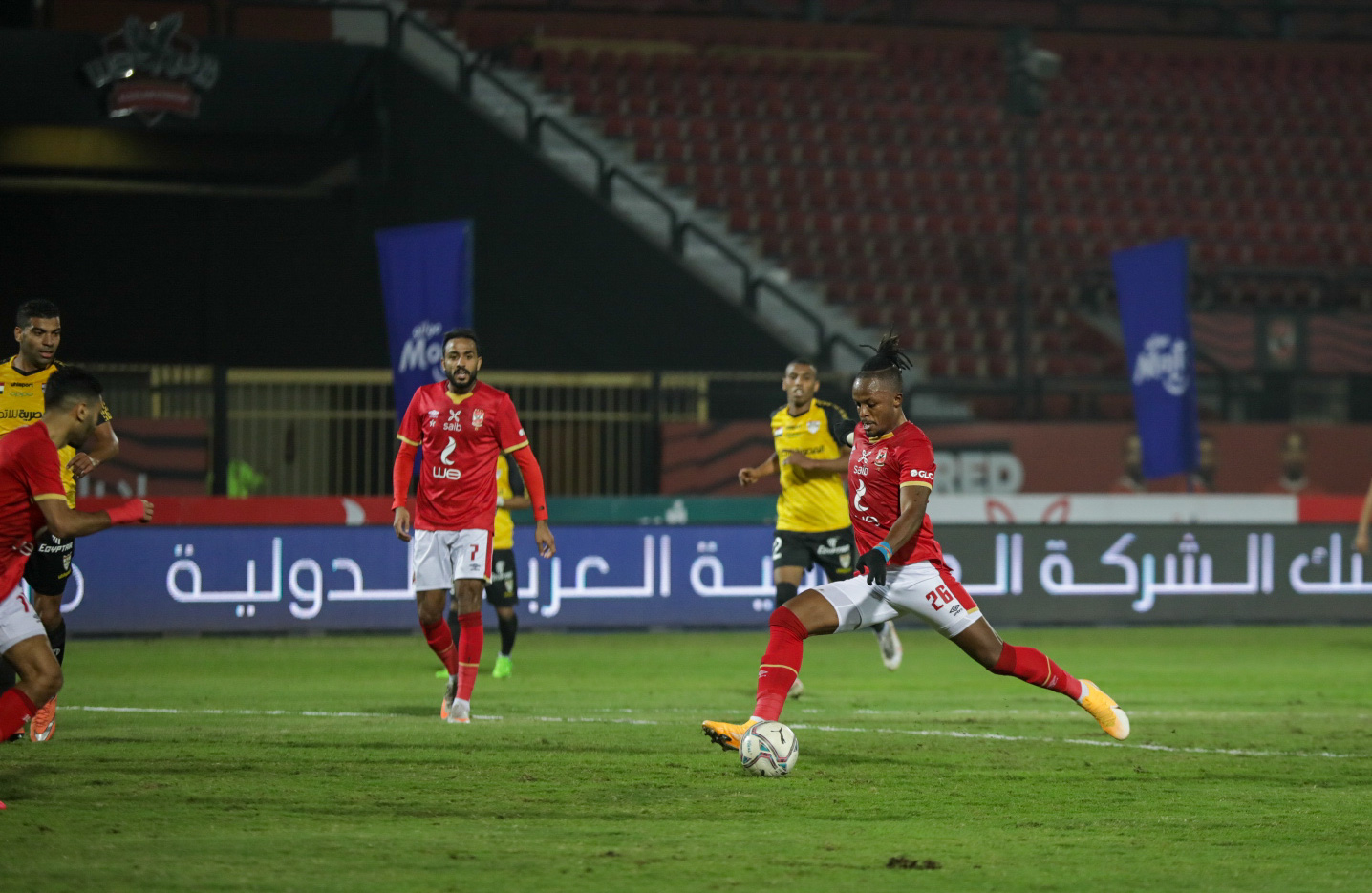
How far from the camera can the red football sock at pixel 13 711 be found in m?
7.68

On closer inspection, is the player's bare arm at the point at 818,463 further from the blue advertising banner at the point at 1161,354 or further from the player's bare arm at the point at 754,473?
the blue advertising banner at the point at 1161,354

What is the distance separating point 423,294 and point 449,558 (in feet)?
18.1

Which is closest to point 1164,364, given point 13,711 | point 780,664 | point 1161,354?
point 1161,354

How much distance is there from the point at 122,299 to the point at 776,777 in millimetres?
17786

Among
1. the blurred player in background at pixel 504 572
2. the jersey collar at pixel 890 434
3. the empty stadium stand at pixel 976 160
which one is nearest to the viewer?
the jersey collar at pixel 890 434

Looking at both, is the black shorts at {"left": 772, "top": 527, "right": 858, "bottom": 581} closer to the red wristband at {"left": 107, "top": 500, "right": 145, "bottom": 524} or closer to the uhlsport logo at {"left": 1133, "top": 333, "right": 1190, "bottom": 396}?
the red wristband at {"left": 107, "top": 500, "right": 145, "bottom": 524}

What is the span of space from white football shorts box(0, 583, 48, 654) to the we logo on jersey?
11.1 ft

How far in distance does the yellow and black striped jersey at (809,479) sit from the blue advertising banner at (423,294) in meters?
3.42

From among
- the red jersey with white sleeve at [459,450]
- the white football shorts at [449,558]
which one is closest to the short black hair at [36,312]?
the red jersey with white sleeve at [459,450]

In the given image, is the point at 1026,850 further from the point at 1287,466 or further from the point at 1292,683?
the point at 1287,466

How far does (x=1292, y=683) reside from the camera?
14.0 meters

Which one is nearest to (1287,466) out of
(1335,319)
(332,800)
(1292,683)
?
(1335,319)

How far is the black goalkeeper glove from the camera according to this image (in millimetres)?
8320

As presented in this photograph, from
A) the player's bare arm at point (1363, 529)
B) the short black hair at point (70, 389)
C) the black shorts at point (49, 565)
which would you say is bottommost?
the black shorts at point (49, 565)
